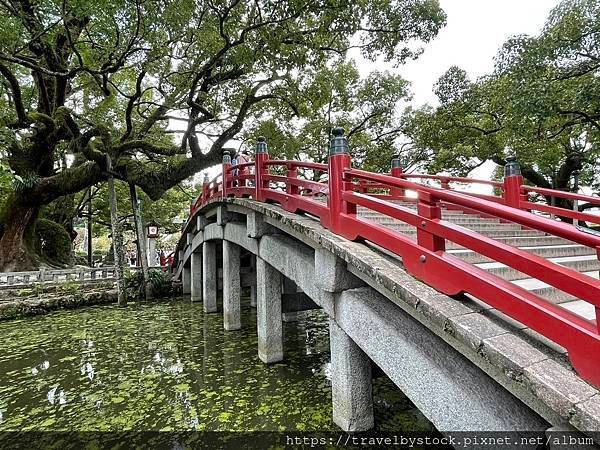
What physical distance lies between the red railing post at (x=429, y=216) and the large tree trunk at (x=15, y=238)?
51.2 feet

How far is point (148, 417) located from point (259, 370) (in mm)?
1920

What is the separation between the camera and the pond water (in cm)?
439

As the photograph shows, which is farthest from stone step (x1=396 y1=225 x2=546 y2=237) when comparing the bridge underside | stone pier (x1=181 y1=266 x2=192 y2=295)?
stone pier (x1=181 y1=266 x2=192 y2=295)

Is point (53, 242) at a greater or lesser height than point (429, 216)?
lesser

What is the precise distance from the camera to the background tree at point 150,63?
7.92 metres

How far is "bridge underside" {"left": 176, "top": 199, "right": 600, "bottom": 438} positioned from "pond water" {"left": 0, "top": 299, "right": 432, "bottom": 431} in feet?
3.37

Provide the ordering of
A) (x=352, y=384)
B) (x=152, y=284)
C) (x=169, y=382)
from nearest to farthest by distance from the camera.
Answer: (x=352, y=384) → (x=169, y=382) → (x=152, y=284)

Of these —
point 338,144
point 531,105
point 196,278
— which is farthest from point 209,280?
point 531,105

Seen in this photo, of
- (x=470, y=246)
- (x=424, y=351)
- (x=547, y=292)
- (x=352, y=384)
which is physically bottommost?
(x=352, y=384)

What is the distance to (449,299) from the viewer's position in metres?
2.72

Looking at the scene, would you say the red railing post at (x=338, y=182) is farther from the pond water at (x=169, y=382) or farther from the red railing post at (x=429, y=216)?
the pond water at (x=169, y=382)

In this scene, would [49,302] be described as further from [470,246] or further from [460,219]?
[470,246]

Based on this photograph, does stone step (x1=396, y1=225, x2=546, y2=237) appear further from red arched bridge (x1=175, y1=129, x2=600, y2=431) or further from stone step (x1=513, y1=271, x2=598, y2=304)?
stone step (x1=513, y1=271, x2=598, y2=304)

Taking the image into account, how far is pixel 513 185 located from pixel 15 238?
54.7 feet
